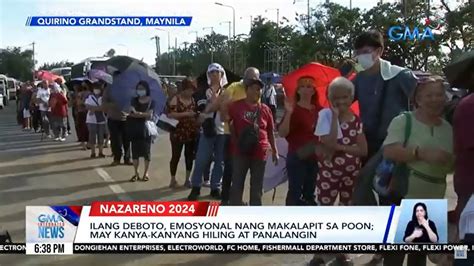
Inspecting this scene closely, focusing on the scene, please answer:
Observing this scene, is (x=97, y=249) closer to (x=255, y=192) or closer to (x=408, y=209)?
(x=255, y=192)

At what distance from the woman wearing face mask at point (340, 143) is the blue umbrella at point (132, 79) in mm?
909

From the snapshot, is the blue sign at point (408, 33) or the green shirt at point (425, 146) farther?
the blue sign at point (408, 33)

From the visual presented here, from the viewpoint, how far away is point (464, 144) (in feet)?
9.08

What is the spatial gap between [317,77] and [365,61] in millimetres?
271

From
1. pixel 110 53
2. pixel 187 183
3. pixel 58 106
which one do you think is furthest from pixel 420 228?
pixel 58 106

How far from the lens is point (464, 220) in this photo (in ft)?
9.41

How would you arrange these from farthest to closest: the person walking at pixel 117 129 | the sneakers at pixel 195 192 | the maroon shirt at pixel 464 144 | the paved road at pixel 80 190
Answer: the sneakers at pixel 195 192 < the paved road at pixel 80 190 < the person walking at pixel 117 129 < the maroon shirt at pixel 464 144

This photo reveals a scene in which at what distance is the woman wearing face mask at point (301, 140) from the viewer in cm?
368

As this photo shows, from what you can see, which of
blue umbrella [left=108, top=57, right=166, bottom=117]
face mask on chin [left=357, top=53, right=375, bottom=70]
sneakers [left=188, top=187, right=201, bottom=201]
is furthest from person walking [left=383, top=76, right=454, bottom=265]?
sneakers [left=188, top=187, right=201, bottom=201]

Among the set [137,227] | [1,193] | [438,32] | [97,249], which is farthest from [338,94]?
[1,193]

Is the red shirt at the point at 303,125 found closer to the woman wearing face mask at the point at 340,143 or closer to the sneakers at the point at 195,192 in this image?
the woman wearing face mask at the point at 340,143

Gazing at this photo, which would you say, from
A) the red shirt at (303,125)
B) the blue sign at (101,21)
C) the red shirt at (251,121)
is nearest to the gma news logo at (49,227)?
the blue sign at (101,21)

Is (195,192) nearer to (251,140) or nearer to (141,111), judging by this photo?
(251,140)

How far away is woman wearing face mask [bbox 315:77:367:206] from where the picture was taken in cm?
355
